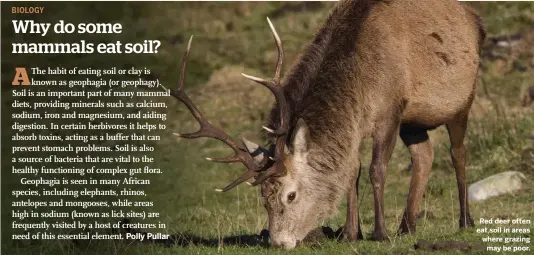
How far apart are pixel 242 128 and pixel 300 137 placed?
1149cm

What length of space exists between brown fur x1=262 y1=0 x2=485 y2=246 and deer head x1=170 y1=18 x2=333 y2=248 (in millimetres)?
18

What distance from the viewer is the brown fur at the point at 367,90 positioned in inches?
466

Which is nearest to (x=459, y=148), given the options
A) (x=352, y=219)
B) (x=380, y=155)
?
(x=380, y=155)

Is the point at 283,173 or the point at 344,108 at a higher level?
the point at 344,108

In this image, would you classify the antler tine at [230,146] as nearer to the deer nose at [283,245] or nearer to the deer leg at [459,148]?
the deer nose at [283,245]

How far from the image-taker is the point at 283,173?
11.6 metres

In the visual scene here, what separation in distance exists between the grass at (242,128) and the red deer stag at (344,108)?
0.47 meters

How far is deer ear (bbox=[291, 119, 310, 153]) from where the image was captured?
38.2 ft

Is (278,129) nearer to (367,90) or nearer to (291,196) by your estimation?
(291,196)

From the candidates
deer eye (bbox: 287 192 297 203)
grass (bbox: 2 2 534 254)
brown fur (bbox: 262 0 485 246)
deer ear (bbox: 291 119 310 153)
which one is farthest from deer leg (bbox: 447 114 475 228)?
deer eye (bbox: 287 192 297 203)

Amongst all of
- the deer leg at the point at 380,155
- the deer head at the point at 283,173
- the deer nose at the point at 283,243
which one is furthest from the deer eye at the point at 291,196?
the deer leg at the point at 380,155

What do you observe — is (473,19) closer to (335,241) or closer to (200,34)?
(335,241)

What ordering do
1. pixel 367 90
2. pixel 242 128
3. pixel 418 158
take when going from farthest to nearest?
pixel 242 128, pixel 418 158, pixel 367 90

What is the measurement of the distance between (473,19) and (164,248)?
5.22m
